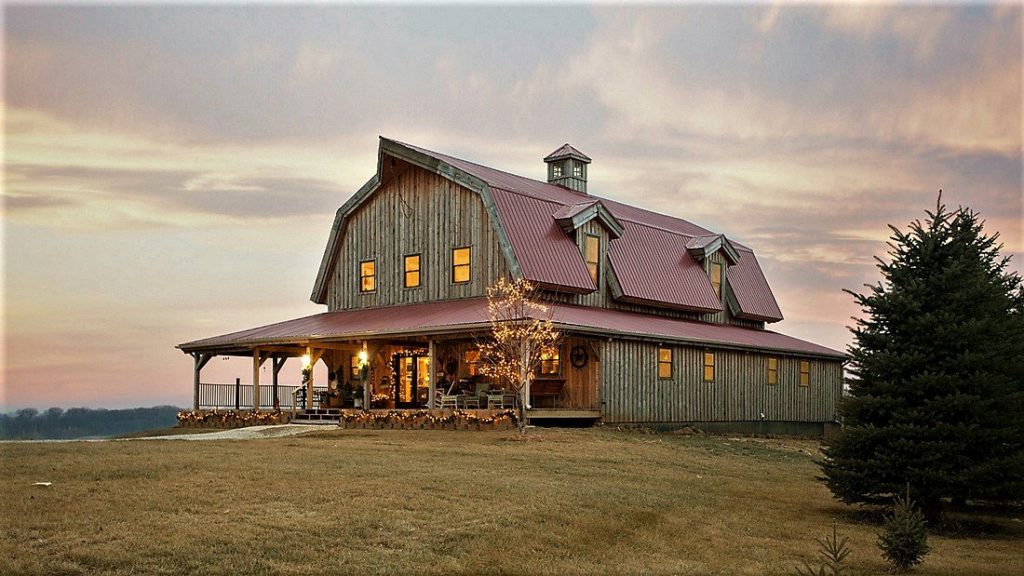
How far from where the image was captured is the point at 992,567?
14.5 metres

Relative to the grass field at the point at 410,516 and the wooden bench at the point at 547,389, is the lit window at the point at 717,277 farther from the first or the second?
the grass field at the point at 410,516

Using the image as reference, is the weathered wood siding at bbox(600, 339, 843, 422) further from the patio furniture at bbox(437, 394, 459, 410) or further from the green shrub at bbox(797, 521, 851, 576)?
the green shrub at bbox(797, 521, 851, 576)

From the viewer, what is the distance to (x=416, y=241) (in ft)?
116

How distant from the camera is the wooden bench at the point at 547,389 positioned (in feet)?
101

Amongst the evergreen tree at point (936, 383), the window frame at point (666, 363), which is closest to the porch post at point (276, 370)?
A: the window frame at point (666, 363)

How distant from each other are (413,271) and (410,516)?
21504 mm

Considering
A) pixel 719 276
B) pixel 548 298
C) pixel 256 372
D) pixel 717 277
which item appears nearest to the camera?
pixel 548 298

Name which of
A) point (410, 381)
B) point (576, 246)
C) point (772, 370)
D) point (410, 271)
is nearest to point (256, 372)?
point (410, 381)

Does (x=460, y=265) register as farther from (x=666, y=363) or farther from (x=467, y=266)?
(x=666, y=363)

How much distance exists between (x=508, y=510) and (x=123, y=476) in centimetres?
656

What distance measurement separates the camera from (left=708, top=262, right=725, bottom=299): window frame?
4162cm

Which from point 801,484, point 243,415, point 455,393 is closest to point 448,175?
point 455,393

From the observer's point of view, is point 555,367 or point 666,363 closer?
point 555,367

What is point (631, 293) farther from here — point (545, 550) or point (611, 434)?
point (545, 550)
